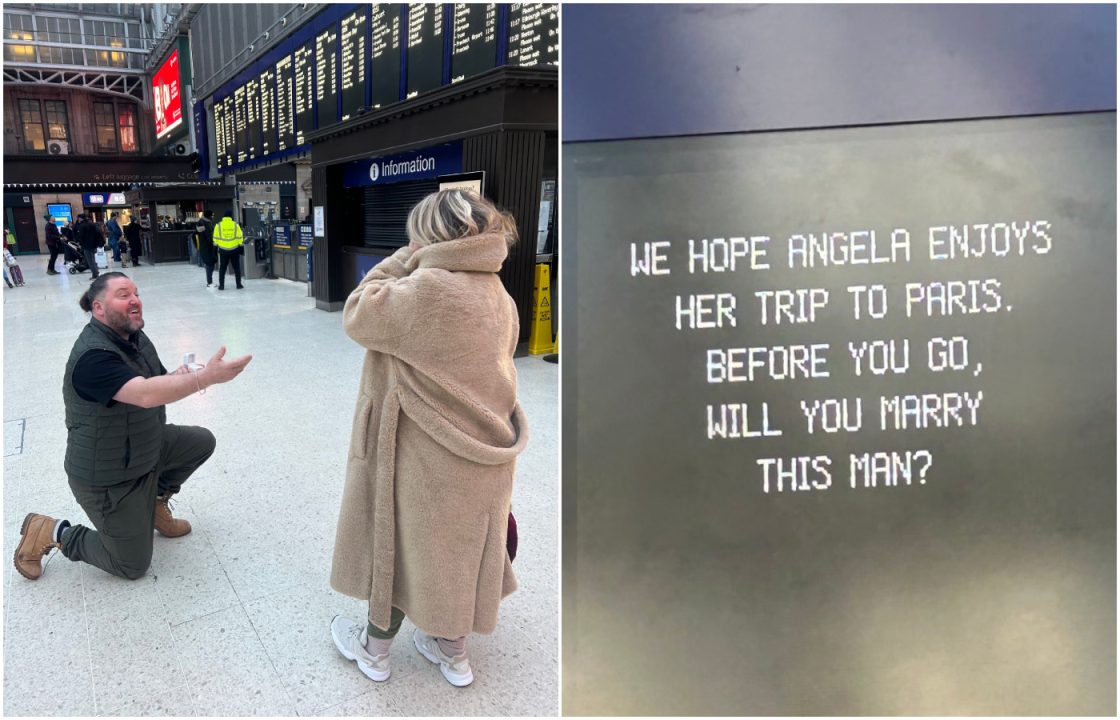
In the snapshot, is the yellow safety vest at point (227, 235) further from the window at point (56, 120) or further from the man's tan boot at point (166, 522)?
the window at point (56, 120)

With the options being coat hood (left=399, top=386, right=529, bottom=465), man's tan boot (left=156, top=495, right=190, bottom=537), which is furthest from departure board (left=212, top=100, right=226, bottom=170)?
coat hood (left=399, top=386, right=529, bottom=465)

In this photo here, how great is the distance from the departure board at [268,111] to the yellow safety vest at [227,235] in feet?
12.4

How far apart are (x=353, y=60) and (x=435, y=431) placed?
11501 mm

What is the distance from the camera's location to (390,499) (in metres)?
1.95

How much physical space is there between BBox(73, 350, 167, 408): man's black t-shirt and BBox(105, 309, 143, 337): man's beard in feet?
0.42

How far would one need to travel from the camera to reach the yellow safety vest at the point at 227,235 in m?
12.4

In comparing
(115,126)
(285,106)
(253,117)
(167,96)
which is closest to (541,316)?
(285,106)

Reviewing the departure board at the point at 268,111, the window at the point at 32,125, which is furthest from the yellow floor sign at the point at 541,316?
the window at the point at 32,125

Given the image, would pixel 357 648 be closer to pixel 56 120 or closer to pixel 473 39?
pixel 473 39

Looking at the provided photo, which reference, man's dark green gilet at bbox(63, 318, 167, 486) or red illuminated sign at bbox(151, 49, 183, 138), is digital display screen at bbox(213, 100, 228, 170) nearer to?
red illuminated sign at bbox(151, 49, 183, 138)

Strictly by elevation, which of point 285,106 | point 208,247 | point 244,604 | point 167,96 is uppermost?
point 167,96

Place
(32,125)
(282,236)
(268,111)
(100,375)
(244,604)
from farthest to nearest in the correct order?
(32,125) → (268,111) → (282,236) → (244,604) → (100,375)

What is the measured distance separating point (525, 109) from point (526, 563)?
4.79 metres

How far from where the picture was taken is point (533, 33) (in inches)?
310
